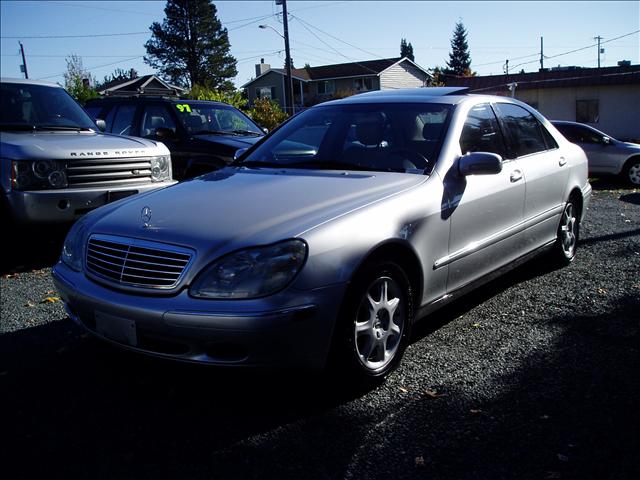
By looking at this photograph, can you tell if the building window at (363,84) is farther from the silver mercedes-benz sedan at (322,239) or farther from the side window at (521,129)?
the silver mercedes-benz sedan at (322,239)

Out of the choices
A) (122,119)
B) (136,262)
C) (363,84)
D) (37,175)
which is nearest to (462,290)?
(136,262)

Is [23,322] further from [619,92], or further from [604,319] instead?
[619,92]

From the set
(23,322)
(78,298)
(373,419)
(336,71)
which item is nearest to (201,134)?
(23,322)

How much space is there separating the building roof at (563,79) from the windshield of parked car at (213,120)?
11.8m

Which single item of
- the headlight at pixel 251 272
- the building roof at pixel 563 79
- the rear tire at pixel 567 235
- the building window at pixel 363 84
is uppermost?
the building window at pixel 363 84

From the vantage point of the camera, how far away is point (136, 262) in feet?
11.1

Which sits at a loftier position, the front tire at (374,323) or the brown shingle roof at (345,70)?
the brown shingle roof at (345,70)

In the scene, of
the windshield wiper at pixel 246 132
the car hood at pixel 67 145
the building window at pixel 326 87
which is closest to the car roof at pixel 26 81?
the car hood at pixel 67 145

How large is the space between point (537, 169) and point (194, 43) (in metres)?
63.2

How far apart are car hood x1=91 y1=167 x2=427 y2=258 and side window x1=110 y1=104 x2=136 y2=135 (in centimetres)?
621

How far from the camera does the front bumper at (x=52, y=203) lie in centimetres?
642

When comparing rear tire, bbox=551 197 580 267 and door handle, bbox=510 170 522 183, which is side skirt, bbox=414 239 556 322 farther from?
door handle, bbox=510 170 522 183

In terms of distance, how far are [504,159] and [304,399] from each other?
8.41 feet

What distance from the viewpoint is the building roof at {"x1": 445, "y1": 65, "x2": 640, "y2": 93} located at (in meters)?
28.0
